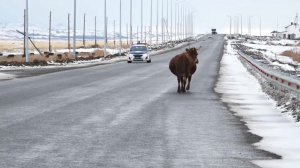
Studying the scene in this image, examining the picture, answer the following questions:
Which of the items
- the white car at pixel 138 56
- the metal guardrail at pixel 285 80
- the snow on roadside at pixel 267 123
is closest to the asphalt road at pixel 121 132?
the snow on roadside at pixel 267 123

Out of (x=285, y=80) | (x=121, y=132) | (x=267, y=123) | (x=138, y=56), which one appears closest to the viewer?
(x=121, y=132)

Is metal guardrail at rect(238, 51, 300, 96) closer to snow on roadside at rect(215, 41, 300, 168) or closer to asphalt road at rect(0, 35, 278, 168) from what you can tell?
snow on roadside at rect(215, 41, 300, 168)

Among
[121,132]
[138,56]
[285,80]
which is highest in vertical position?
[138,56]

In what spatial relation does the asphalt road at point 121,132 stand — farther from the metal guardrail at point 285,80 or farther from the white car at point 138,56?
the white car at point 138,56

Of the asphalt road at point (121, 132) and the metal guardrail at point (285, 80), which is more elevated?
the metal guardrail at point (285, 80)

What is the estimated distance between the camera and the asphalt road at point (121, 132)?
8906 millimetres

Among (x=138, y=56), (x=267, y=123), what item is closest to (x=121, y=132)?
(x=267, y=123)

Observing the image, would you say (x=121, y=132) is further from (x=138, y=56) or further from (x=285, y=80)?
(x=138, y=56)

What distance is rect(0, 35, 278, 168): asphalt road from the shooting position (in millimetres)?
8906

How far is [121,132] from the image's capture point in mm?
11617

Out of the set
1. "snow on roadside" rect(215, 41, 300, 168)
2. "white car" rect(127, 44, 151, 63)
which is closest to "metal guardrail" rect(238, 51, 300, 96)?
"snow on roadside" rect(215, 41, 300, 168)

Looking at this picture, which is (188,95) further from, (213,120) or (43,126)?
(43,126)

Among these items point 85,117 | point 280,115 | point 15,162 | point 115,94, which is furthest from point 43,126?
point 115,94

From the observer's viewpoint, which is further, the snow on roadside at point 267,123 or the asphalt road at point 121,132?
the snow on roadside at point 267,123
